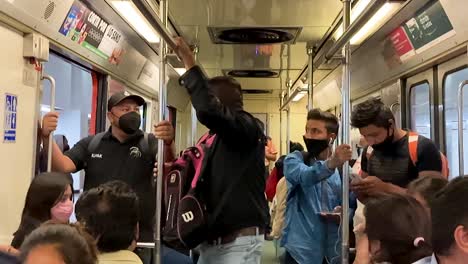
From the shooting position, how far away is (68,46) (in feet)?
11.9

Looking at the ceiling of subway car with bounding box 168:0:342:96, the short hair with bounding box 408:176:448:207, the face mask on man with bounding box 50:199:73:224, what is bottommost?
the face mask on man with bounding box 50:199:73:224

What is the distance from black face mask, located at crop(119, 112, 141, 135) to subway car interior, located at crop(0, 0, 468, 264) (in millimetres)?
309

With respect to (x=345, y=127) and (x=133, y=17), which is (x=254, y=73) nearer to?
(x=133, y=17)

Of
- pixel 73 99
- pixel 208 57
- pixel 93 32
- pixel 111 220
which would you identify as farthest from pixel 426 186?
pixel 208 57

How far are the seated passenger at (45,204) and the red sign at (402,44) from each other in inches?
125

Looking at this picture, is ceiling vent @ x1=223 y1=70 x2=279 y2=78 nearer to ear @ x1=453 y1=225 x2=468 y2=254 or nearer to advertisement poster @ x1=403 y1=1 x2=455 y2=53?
advertisement poster @ x1=403 y1=1 x2=455 y2=53

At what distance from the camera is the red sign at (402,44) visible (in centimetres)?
440

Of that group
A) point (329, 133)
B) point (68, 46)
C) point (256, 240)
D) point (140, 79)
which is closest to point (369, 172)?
point (329, 133)

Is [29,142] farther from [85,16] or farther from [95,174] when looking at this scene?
[85,16]

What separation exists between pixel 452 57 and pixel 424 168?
4.97ft

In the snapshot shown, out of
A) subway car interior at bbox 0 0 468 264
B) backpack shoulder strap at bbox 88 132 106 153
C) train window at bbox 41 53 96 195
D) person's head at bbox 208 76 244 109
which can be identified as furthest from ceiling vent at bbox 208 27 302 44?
person's head at bbox 208 76 244 109

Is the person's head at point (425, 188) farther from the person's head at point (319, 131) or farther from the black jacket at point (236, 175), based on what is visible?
the person's head at point (319, 131)

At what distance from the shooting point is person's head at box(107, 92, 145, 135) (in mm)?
3285

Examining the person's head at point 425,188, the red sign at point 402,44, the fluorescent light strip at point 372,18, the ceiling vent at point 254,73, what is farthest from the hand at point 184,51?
the ceiling vent at point 254,73
